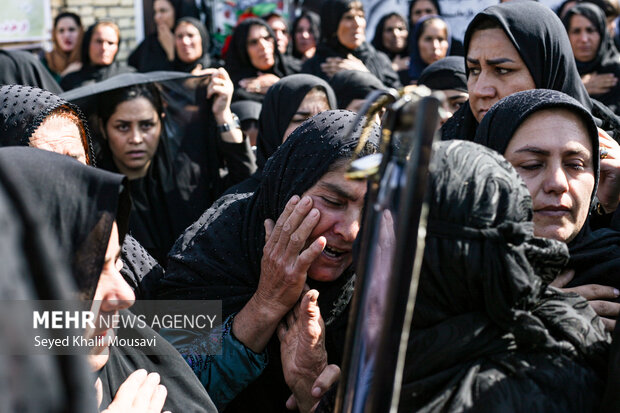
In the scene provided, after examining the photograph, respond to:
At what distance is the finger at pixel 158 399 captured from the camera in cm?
161

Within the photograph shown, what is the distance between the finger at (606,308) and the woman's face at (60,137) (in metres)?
1.69

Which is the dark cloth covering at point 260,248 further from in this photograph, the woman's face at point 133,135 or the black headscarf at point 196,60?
the black headscarf at point 196,60

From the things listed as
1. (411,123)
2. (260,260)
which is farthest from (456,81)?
(411,123)

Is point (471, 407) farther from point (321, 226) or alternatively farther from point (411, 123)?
point (321, 226)

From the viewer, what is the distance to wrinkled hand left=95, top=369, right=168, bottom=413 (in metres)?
1.56

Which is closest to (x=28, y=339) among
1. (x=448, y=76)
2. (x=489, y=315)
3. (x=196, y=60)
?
(x=489, y=315)

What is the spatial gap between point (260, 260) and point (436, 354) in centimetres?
102

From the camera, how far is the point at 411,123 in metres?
1.01

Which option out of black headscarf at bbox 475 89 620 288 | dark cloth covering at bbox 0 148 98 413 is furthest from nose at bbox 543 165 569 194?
dark cloth covering at bbox 0 148 98 413

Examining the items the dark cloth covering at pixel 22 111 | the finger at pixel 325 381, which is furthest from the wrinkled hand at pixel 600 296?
the dark cloth covering at pixel 22 111

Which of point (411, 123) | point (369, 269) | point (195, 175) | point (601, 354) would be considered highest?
point (411, 123)

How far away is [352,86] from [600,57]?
2.23m

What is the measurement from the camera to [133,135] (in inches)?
148

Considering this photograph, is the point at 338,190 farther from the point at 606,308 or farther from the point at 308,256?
the point at 606,308
